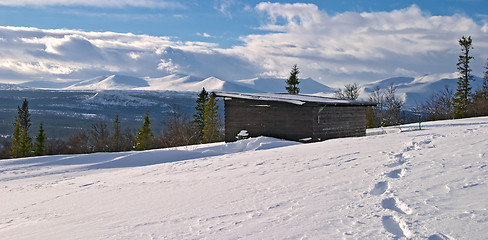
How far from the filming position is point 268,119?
20.4 meters

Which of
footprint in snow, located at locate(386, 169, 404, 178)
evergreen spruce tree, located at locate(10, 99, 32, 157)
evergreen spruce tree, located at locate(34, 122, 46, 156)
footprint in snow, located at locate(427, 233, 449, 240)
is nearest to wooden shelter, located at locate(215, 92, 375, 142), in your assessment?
footprint in snow, located at locate(386, 169, 404, 178)

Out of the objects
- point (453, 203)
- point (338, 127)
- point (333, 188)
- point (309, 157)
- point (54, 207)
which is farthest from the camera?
point (338, 127)

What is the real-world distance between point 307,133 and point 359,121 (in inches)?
210

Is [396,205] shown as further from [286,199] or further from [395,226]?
[286,199]

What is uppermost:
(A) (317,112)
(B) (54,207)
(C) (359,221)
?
(A) (317,112)

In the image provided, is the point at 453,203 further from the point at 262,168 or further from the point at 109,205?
the point at 109,205

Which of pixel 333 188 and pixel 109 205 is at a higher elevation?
pixel 333 188

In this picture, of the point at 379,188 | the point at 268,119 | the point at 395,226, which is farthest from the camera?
the point at 268,119

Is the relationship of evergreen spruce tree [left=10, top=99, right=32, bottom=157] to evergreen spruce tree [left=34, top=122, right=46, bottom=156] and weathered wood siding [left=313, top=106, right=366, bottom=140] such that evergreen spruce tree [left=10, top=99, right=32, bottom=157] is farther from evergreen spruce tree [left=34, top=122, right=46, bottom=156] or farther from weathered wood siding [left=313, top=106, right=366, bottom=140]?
weathered wood siding [left=313, top=106, right=366, bottom=140]

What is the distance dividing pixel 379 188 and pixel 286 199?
1.43m

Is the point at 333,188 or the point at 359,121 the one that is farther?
the point at 359,121

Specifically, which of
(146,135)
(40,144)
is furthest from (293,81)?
(40,144)

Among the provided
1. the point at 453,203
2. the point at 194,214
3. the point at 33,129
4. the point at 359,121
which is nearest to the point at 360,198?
the point at 453,203

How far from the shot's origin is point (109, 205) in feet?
21.9
